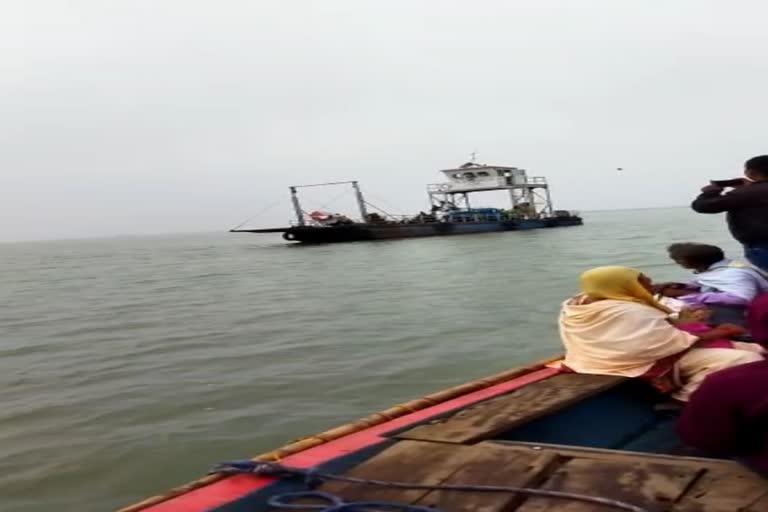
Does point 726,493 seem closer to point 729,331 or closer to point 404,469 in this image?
point 404,469

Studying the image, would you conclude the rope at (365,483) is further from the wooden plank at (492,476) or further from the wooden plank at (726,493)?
the wooden plank at (726,493)

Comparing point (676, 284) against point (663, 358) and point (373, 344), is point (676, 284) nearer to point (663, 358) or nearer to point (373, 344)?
point (663, 358)

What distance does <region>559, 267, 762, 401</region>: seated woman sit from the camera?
345cm

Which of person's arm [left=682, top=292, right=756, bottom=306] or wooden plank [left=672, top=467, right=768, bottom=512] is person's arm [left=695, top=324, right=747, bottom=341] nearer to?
person's arm [left=682, top=292, right=756, bottom=306]

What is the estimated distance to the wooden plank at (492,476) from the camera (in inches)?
84.0

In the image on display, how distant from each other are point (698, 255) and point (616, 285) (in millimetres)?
2190

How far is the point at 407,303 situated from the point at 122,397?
8.67 m

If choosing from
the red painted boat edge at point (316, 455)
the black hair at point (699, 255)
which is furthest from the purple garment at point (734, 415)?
the black hair at point (699, 255)

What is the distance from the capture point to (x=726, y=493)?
2094 mm

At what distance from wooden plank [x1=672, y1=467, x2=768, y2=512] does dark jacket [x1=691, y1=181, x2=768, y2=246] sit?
2.79 m

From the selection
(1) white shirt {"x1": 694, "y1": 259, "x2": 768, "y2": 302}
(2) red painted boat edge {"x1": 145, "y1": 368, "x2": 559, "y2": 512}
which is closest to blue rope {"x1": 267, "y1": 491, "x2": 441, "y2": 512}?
(2) red painted boat edge {"x1": 145, "y1": 368, "x2": 559, "y2": 512}

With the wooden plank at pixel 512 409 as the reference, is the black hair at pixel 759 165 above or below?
above

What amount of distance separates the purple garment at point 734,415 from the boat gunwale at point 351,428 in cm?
127

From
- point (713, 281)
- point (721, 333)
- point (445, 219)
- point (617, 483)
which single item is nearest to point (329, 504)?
point (617, 483)
